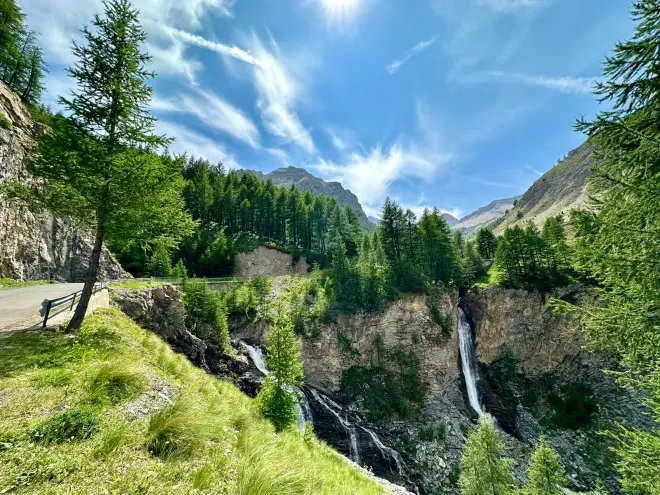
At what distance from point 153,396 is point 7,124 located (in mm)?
30338

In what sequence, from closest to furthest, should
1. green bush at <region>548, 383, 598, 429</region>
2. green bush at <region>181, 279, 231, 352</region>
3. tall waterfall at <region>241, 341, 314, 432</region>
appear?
tall waterfall at <region>241, 341, 314, 432</region>, green bush at <region>181, 279, 231, 352</region>, green bush at <region>548, 383, 598, 429</region>

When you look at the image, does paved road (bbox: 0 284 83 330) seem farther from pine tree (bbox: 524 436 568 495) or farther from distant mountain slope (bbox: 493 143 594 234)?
distant mountain slope (bbox: 493 143 594 234)

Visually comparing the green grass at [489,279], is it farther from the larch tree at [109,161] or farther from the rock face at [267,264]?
the larch tree at [109,161]

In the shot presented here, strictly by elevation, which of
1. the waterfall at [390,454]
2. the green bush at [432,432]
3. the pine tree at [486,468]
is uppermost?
the pine tree at [486,468]

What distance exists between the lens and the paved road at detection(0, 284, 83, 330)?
1054cm

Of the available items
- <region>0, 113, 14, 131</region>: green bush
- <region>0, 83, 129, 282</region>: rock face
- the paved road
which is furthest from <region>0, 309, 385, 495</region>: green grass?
<region>0, 113, 14, 131</region>: green bush

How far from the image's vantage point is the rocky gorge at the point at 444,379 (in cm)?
2825

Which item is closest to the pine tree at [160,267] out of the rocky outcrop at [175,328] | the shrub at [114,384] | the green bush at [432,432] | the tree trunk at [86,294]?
the rocky outcrop at [175,328]

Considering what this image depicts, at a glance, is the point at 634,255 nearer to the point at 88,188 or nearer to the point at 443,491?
the point at 88,188

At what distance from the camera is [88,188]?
1012cm

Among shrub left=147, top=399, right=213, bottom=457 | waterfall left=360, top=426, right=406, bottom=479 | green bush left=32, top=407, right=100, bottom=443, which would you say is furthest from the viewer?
waterfall left=360, top=426, right=406, bottom=479

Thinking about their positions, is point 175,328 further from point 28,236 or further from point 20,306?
point 28,236

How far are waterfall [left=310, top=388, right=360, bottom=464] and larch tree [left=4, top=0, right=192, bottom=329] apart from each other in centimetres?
2868

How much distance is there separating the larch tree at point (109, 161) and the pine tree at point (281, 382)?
33.2 feet
